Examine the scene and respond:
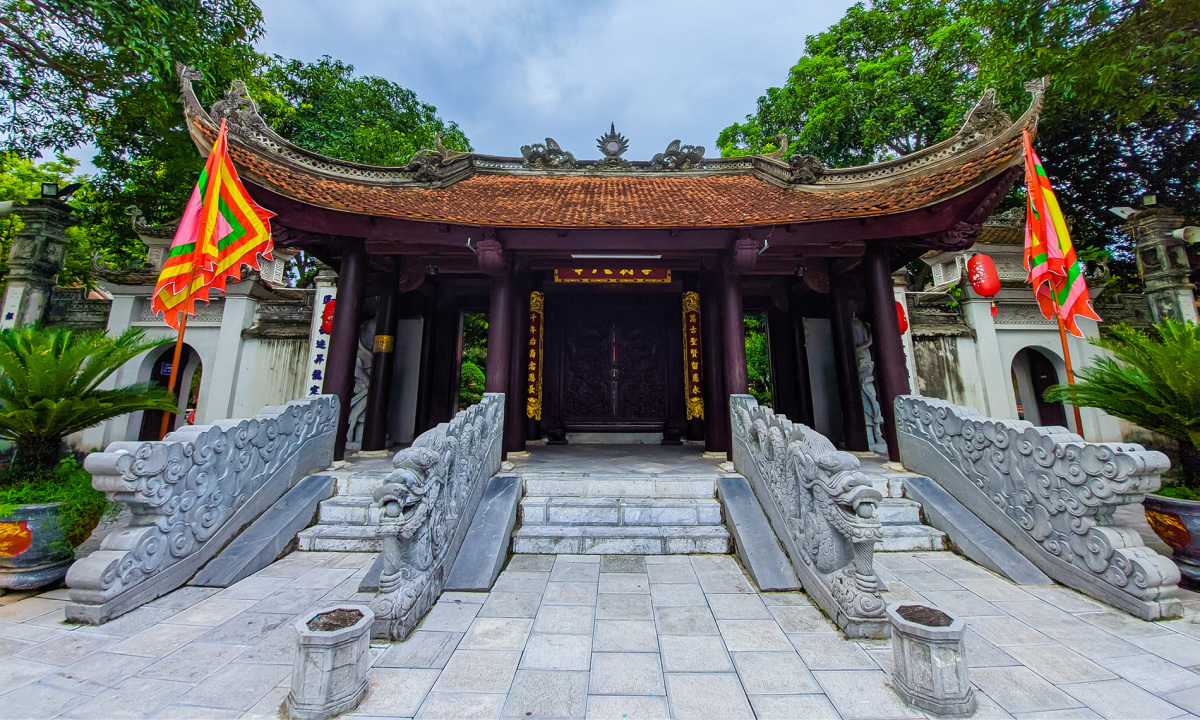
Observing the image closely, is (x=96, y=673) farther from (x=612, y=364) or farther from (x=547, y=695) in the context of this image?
(x=612, y=364)

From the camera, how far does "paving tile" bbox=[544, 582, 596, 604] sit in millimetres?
3225

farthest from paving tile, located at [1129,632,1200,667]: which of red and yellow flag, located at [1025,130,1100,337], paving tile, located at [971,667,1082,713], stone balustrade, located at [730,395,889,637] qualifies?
red and yellow flag, located at [1025,130,1100,337]

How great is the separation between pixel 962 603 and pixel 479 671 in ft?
11.1

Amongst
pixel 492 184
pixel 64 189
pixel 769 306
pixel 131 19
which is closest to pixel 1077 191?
pixel 769 306

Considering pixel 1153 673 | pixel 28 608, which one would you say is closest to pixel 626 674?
pixel 1153 673

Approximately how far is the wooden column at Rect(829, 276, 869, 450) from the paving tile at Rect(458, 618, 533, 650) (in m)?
6.67

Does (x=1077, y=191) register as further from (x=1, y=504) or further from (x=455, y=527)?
(x=1, y=504)

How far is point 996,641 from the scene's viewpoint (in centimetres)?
270

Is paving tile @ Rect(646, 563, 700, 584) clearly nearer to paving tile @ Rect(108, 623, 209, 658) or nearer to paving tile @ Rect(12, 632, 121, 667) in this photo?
paving tile @ Rect(108, 623, 209, 658)

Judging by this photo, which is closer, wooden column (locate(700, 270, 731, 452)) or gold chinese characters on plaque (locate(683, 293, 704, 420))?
wooden column (locate(700, 270, 731, 452))

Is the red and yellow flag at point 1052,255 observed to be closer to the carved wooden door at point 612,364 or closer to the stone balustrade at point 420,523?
the carved wooden door at point 612,364

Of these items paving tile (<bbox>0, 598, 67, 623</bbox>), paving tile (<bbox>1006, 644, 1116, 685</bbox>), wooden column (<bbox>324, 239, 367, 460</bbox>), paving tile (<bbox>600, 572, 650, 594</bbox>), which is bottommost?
paving tile (<bbox>1006, 644, 1116, 685</bbox>)

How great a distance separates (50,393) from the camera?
361 centimetres

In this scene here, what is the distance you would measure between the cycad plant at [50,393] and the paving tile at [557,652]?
155 inches
